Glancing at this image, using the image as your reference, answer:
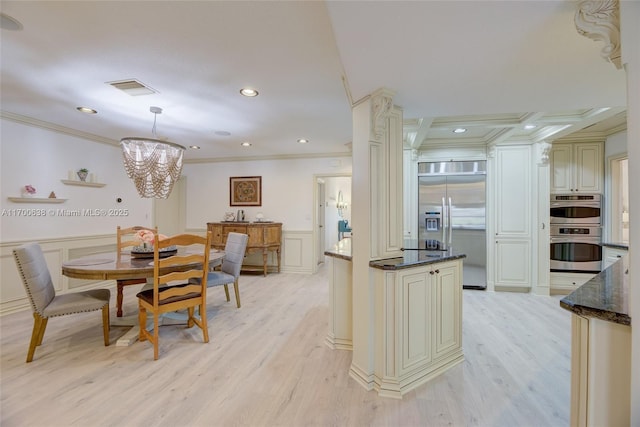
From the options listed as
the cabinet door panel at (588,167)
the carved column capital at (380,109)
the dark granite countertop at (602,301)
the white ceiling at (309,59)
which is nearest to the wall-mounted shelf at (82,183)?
the white ceiling at (309,59)

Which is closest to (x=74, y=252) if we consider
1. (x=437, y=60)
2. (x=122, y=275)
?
(x=122, y=275)

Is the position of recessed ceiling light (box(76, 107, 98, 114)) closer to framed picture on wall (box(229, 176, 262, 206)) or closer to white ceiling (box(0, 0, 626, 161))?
white ceiling (box(0, 0, 626, 161))

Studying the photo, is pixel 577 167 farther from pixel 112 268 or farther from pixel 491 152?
pixel 112 268

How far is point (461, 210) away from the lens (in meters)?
4.32

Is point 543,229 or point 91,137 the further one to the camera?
point 91,137

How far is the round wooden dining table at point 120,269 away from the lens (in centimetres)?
232

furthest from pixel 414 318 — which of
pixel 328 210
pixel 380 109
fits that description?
pixel 328 210

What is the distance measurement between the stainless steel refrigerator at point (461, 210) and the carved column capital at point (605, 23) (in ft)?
11.2

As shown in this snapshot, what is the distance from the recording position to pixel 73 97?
9.57 feet

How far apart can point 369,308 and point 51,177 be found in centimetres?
470

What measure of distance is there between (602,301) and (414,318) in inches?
42.9

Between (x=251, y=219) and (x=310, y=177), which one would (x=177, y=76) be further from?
(x=251, y=219)

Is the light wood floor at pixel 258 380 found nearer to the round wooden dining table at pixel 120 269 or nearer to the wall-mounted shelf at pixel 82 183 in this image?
the round wooden dining table at pixel 120 269

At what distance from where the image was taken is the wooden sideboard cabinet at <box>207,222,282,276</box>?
5.27 meters
